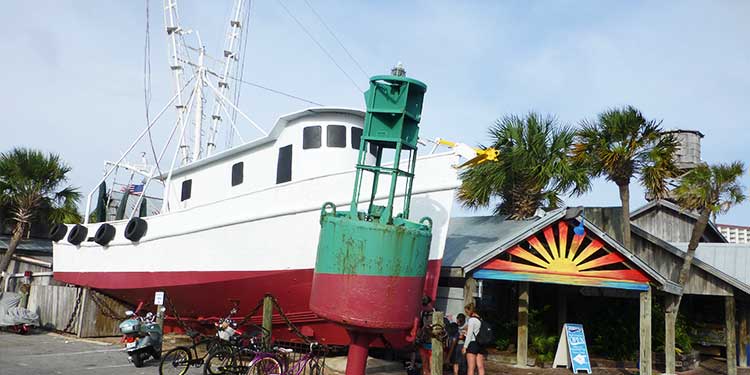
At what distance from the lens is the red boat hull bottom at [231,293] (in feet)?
38.8

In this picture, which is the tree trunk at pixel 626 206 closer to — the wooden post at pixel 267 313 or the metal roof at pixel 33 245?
the wooden post at pixel 267 313

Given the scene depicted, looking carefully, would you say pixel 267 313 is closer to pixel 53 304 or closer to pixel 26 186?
pixel 53 304

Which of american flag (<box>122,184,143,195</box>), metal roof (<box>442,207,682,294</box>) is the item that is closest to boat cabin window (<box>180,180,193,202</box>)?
american flag (<box>122,184,143,195</box>)

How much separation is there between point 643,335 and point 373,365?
5.60 metres

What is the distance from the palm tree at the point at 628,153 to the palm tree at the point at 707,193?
2.17 feet

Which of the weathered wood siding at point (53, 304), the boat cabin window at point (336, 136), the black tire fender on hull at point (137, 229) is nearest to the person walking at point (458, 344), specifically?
the boat cabin window at point (336, 136)

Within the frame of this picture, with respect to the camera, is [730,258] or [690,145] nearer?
[730,258]

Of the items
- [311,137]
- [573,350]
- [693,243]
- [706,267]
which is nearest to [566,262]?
[573,350]

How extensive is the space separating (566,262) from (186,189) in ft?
32.2

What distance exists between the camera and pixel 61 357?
1247 centimetres

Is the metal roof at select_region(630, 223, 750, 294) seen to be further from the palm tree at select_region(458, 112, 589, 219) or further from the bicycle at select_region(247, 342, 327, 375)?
the bicycle at select_region(247, 342, 327, 375)

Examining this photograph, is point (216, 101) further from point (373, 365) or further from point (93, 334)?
point (373, 365)

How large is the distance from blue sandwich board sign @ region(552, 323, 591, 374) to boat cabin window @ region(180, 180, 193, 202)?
32.4ft

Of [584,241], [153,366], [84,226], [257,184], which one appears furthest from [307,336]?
[84,226]
